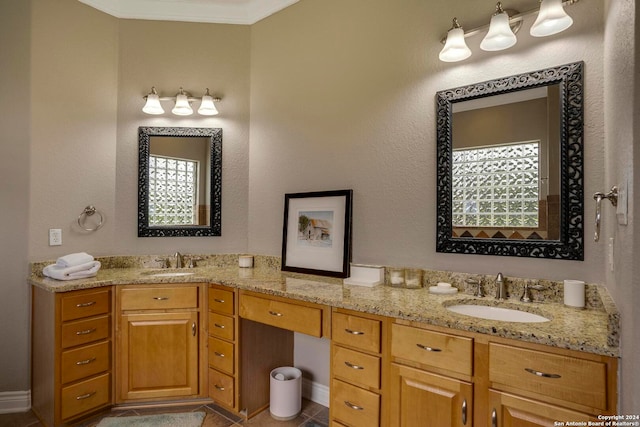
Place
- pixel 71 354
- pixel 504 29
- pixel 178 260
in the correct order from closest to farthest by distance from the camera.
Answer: pixel 504 29 → pixel 71 354 → pixel 178 260

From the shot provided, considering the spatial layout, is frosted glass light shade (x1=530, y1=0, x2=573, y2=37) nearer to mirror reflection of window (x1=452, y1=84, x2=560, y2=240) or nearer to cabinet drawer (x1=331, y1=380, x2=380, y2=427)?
mirror reflection of window (x1=452, y1=84, x2=560, y2=240)

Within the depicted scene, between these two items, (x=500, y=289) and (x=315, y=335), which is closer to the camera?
(x=500, y=289)

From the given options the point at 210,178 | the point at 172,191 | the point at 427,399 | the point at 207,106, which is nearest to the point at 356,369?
the point at 427,399

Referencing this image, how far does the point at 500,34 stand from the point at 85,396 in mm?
3053

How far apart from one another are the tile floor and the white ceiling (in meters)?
2.89

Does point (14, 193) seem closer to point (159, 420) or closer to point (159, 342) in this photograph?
point (159, 342)

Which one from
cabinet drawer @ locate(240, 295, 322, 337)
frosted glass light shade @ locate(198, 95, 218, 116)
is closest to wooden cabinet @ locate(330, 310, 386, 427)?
cabinet drawer @ locate(240, 295, 322, 337)

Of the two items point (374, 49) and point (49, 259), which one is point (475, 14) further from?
point (49, 259)

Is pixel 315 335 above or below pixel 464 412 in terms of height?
above

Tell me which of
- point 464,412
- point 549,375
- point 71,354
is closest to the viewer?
point 549,375

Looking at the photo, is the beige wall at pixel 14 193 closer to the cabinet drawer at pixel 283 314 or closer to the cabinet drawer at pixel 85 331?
the cabinet drawer at pixel 85 331

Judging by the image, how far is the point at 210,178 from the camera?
2945mm

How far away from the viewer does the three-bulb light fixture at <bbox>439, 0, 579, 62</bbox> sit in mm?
1569

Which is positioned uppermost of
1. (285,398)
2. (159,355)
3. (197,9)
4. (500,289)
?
(197,9)
